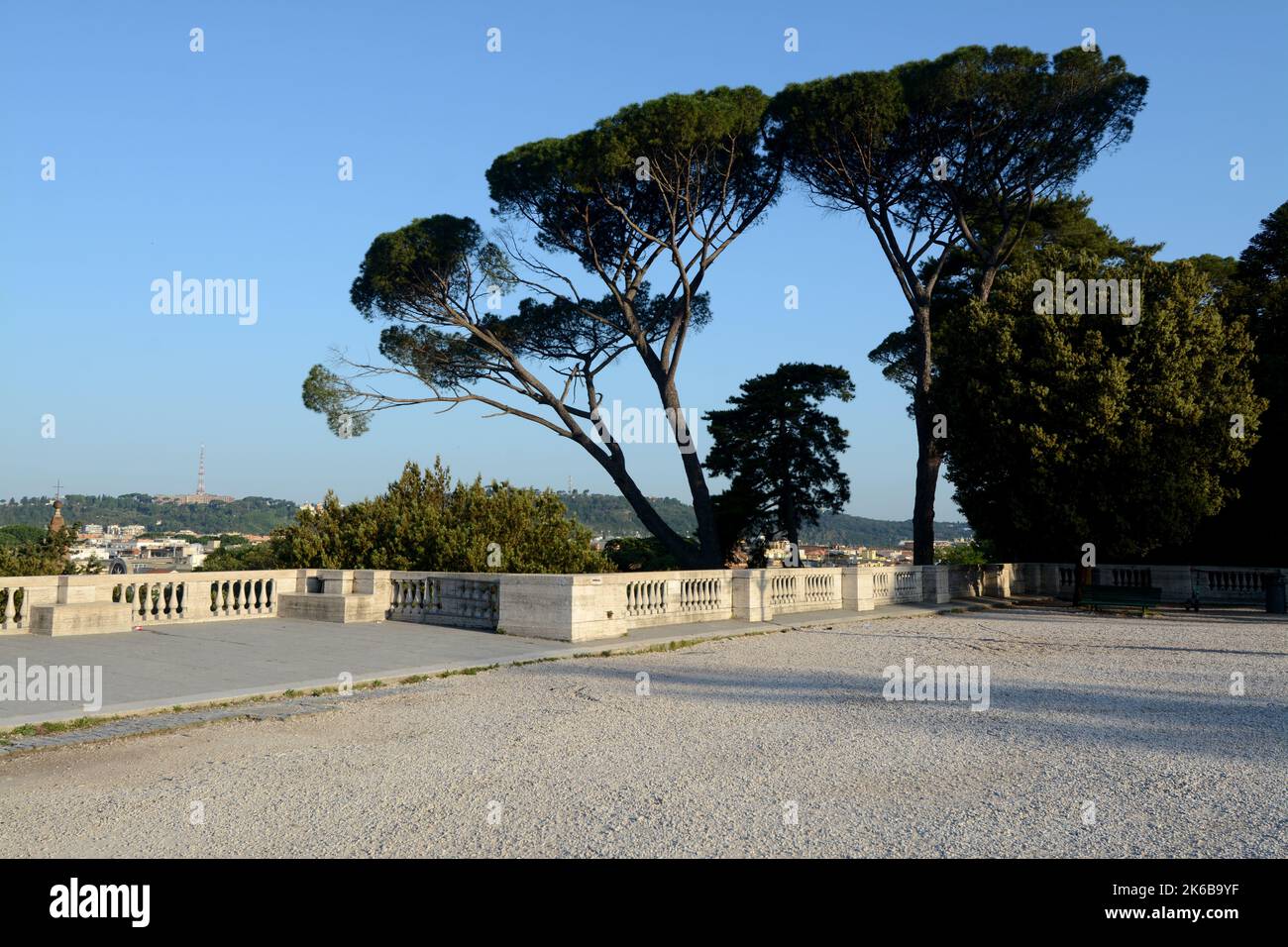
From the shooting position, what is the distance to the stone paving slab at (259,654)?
370 inches

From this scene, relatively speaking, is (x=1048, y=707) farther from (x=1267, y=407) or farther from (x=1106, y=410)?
(x=1267, y=407)

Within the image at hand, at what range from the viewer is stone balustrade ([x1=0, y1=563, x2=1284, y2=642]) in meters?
15.0

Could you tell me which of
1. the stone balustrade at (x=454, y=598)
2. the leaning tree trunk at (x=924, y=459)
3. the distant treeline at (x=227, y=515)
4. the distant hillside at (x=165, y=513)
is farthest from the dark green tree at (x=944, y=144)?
the distant hillside at (x=165, y=513)

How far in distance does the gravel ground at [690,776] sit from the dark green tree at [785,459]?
102 ft

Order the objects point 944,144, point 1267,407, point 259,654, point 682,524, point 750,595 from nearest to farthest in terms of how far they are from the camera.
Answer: point 259,654, point 750,595, point 1267,407, point 944,144, point 682,524

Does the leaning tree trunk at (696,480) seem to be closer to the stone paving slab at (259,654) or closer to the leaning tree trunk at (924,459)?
the leaning tree trunk at (924,459)

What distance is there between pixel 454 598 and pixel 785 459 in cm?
2718

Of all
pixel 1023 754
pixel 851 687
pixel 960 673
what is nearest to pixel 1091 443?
pixel 960 673

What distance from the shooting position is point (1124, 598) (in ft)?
77.5

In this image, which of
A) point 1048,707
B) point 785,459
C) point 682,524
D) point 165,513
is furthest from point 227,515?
point 1048,707

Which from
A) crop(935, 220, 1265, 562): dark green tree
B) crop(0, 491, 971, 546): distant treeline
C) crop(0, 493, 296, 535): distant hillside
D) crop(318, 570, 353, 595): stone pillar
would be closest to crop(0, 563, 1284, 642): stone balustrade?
crop(318, 570, 353, 595): stone pillar

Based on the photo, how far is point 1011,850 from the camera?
4.72m

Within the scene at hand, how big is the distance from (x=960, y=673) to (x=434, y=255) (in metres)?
25.3

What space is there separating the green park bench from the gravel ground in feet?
43.0
